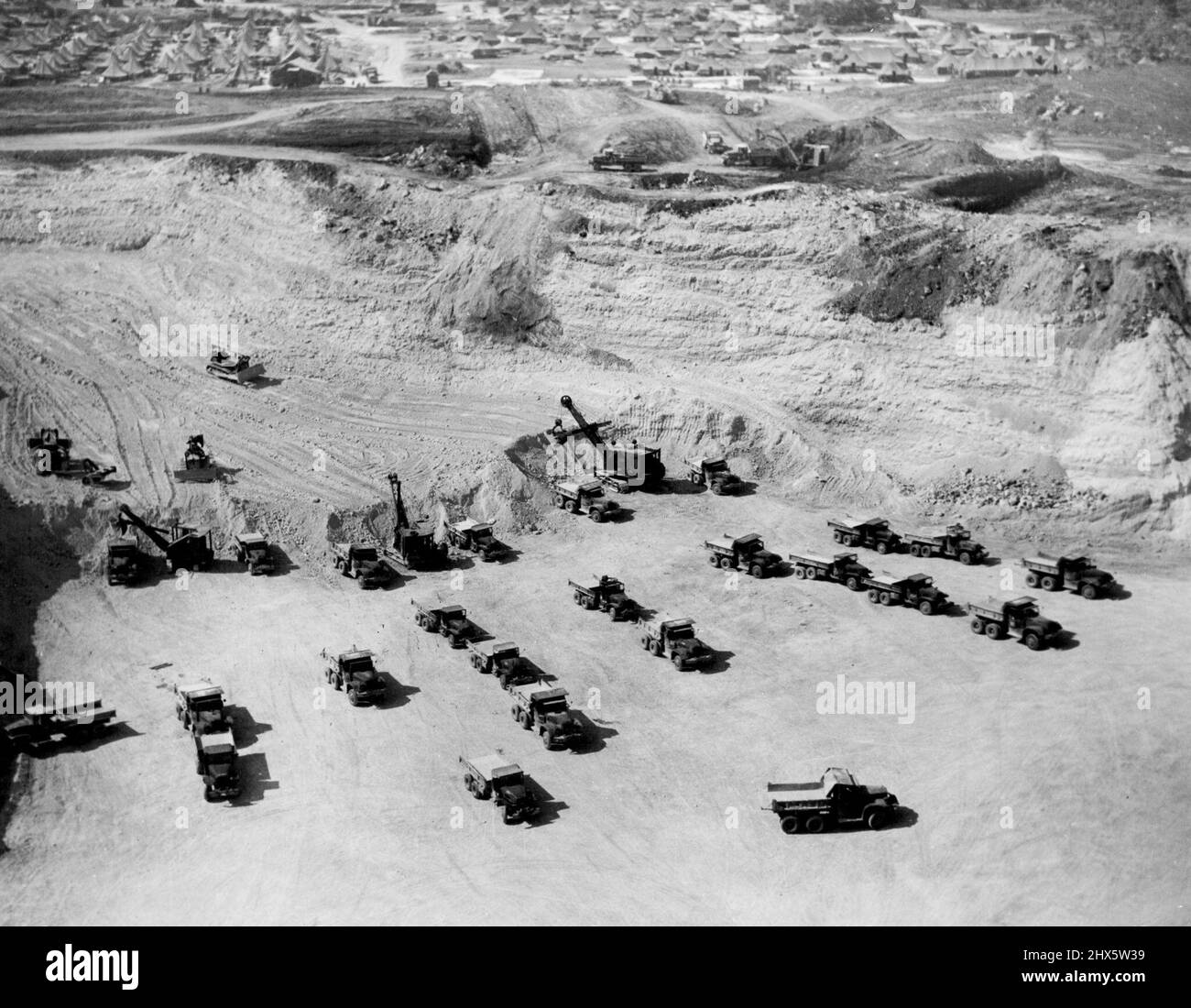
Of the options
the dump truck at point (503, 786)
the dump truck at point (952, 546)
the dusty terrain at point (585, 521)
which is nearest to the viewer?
the dusty terrain at point (585, 521)

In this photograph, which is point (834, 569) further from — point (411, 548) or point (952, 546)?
point (411, 548)

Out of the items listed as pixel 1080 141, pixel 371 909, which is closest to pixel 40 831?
pixel 371 909

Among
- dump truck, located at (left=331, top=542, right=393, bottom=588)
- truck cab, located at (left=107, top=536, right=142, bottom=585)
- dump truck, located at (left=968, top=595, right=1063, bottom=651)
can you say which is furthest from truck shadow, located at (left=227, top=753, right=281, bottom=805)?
dump truck, located at (left=968, top=595, right=1063, bottom=651)

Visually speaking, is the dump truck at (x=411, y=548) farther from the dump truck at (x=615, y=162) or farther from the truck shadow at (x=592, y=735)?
the dump truck at (x=615, y=162)

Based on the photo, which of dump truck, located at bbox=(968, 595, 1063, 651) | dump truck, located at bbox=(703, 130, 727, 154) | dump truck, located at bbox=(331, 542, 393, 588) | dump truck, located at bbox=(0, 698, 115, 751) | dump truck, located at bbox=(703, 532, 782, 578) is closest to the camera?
dump truck, located at bbox=(0, 698, 115, 751)

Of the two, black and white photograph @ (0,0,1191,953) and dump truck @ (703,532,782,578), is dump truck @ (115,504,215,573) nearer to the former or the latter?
black and white photograph @ (0,0,1191,953)

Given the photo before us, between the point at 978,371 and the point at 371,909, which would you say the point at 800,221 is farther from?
the point at 371,909

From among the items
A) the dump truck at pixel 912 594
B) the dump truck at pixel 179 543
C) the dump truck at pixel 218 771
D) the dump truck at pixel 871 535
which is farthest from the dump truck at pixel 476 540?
the dump truck at pixel 218 771
